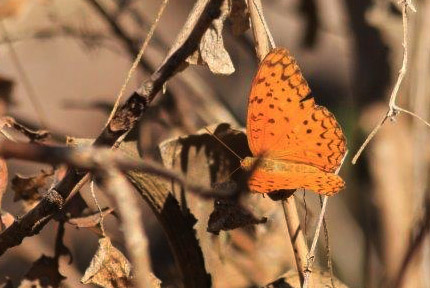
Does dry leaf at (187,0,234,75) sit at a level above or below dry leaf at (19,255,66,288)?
above

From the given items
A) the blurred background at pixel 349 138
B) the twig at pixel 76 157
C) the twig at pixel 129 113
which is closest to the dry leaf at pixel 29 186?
the blurred background at pixel 349 138

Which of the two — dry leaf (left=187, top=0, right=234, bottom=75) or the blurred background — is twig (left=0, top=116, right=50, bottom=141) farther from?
dry leaf (left=187, top=0, right=234, bottom=75)

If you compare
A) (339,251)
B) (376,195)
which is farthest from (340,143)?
(339,251)

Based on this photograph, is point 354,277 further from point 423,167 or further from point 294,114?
point 294,114

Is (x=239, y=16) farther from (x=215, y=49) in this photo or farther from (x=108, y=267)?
(x=108, y=267)

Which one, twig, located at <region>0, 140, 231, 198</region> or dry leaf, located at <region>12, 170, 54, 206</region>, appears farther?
dry leaf, located at <region>12, 170, 54, 206</region>

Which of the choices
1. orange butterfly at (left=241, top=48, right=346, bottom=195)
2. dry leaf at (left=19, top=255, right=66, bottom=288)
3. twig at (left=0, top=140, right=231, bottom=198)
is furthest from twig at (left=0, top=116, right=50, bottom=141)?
twig at (left=0, top=140, right=231, bottom=198)
